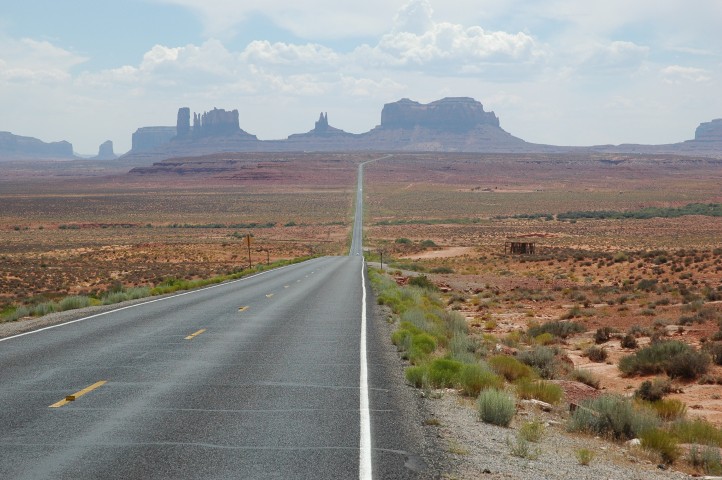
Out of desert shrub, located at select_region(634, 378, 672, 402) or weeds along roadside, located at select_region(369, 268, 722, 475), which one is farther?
desert shrub, located at select_region(634, 378, 672, 402)

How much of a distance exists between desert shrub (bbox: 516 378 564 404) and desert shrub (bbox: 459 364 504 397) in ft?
1.14

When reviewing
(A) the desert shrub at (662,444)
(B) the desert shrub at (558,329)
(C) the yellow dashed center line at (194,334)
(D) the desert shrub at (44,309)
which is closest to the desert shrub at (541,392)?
(A) the desert shrub at (662,444)

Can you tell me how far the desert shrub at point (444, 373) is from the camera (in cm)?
1204

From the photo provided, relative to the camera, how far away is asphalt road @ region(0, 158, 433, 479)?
24.3ft

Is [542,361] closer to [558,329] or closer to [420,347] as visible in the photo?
[420,347]

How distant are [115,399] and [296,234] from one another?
8705 centimetres

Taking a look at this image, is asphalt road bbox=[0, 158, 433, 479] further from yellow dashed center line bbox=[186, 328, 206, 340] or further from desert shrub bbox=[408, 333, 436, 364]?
desert shrub bbox=[408, 333, 436, 364]

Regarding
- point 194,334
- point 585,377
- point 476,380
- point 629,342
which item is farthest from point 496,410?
point 629,342

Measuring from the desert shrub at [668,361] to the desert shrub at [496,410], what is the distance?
24.5 feet

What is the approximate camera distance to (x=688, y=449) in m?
9.37

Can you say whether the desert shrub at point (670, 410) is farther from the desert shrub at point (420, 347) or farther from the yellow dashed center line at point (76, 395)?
the yellow dashed center line at point (76, 395)

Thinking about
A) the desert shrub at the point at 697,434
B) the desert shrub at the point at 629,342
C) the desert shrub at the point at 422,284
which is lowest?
the desert shrub at the point at 422,284

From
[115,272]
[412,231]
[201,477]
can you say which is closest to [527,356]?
[201,477]

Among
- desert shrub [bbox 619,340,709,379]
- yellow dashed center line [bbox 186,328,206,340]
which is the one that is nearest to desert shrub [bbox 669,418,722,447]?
desert shrub [bbox 619,340,709,379]
